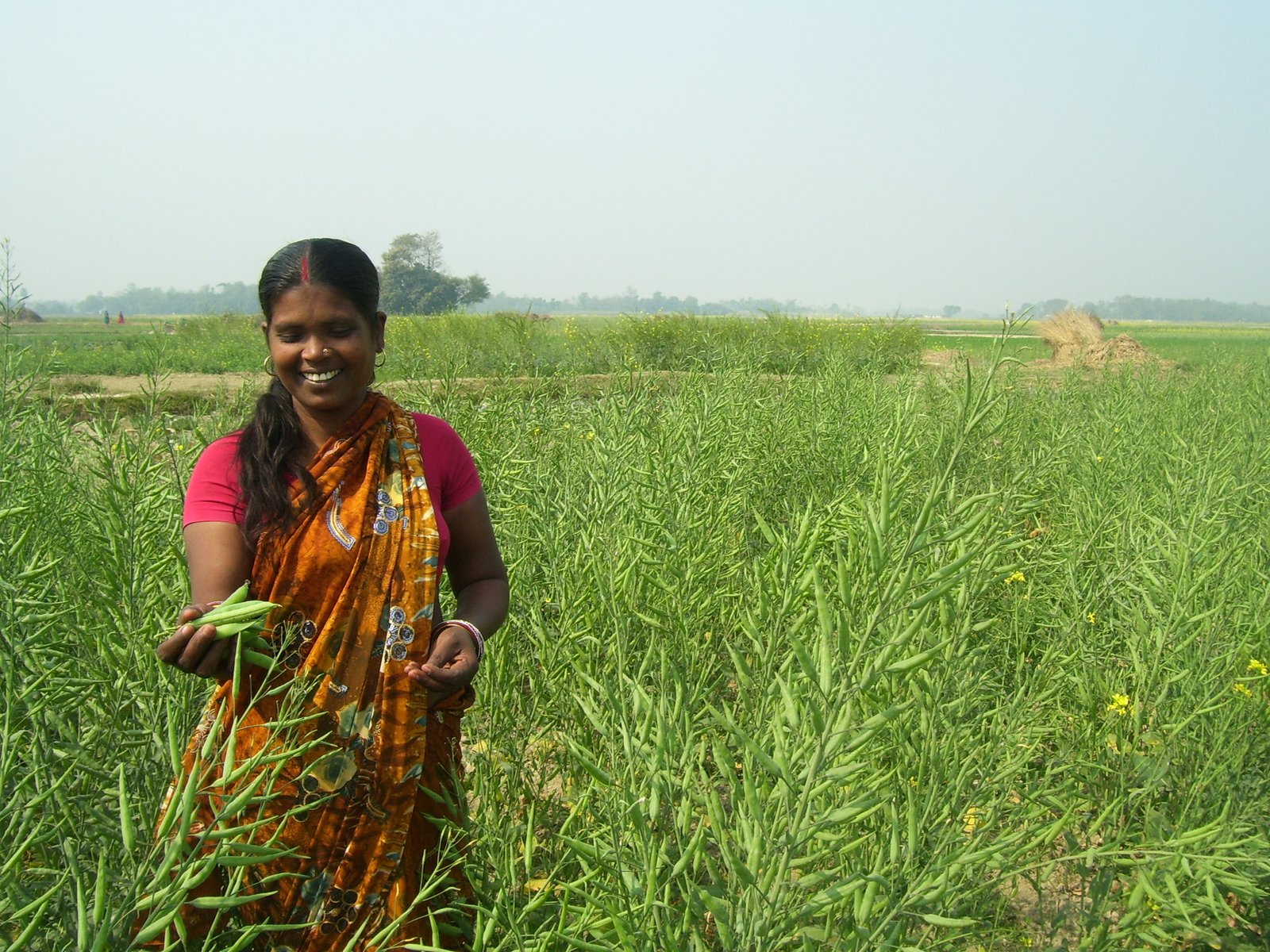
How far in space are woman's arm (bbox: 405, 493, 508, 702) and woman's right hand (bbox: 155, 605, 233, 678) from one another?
29cm

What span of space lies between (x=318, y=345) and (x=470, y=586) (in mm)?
462

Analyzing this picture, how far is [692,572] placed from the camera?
70.4 inches

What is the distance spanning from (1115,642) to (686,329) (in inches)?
509

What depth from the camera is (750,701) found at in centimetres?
112

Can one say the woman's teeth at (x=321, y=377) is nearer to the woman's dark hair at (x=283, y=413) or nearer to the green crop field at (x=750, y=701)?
the woman's dark hair at (x=283, y=413)

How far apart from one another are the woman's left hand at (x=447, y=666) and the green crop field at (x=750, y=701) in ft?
0.52

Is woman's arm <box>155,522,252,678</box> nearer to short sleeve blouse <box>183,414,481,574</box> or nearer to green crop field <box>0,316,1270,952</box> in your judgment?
short sleeve blouse <box>183,414,481,574</box>

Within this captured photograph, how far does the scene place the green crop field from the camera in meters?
0.86

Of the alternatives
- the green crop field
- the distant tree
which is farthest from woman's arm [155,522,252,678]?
the distant tree

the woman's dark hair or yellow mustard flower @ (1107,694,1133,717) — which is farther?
yellow mustard flower @ (1107,694,1133,717)

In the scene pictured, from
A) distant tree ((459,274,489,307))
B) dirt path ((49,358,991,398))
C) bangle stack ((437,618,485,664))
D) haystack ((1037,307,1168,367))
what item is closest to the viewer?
bangle stack ((437,618,485,664))

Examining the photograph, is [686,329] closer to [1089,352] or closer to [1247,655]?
[1089,352]

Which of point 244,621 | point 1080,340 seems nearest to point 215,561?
point 244,621

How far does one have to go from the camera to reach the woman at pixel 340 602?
1222 mm
